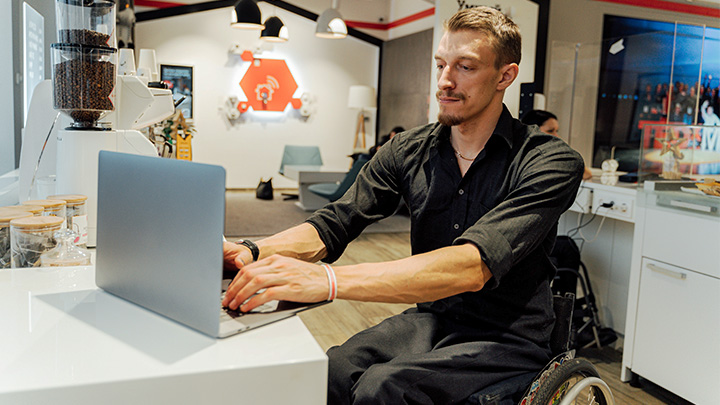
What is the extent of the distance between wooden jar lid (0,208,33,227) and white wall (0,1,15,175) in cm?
174

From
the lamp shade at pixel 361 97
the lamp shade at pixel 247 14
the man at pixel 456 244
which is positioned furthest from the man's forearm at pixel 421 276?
the lamp shade at pixel 361 97

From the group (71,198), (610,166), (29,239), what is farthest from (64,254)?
(610,166)

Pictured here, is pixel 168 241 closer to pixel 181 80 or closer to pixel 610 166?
pixel 610 166

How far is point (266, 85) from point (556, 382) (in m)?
8.77

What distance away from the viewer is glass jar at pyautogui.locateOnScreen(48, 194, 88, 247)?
5.41 feet

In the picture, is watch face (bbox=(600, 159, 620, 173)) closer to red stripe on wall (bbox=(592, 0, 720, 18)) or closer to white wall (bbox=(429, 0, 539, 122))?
white wall (bbox=(429, 0, 539, 122))

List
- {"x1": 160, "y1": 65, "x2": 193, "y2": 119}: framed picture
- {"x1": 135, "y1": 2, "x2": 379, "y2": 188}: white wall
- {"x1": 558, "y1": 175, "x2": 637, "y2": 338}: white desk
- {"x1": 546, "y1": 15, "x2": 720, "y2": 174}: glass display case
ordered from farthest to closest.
A: {"x1": 135, "y1": 2, "x2": 379, "y2": 188}: white wall < {"x1": 160, "y1": 65, "x2": 193, "y2": 119}: framed picture < {"x1": 546, "y1": 15, "x2": 720, "y2": 174}: glass display case < {"x1": 558, "y1": 175, "x2": 637, "y2": 338}: white desk

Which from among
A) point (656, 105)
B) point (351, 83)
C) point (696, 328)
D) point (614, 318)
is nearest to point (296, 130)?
point (351, 83)

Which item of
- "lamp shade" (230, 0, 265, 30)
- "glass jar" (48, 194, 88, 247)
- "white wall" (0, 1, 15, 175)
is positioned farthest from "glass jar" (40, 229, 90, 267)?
"lamp shade" (230, 0, 265, 30)

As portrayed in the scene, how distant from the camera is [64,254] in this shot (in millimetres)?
1418

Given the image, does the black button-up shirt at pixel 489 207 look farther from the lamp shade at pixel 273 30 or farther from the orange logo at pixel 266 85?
the orange logo at pixel 266 85

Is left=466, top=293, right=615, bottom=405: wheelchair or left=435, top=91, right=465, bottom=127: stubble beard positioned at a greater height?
left=435, top=91, right=465, bottom=127: stubble beard

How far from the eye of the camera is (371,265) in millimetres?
1279

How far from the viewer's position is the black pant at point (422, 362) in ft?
4.29
